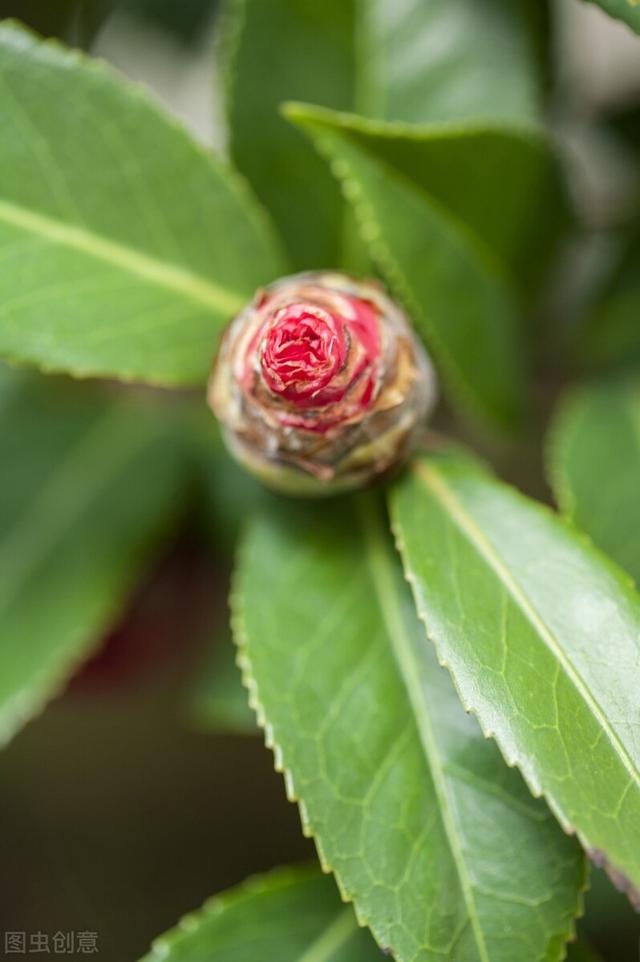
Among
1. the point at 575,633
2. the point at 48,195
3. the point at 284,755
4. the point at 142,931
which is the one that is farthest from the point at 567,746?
the point at 142,931

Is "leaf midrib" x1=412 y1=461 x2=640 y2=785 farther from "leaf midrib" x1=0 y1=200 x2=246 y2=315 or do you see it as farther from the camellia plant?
"leaf midrib" x1=0 y1=200 x2=246 y2=315

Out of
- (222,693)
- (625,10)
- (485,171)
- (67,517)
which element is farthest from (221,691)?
(625,10)

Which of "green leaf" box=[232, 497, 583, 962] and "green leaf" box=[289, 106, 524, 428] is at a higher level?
"green leaf" box=[289, 106, 524, 428]

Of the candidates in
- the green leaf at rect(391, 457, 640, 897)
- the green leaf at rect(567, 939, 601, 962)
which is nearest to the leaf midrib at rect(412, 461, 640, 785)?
the green leaf at rect(391, 457, 640, 897)

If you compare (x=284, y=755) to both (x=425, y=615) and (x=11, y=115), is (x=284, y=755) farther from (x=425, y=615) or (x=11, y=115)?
(x=11, y=115)

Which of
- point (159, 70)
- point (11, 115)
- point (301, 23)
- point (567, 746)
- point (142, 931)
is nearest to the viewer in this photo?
point (567, 746)

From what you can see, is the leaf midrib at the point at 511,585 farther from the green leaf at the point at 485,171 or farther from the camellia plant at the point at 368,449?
the green leaf at the point at 485,171
